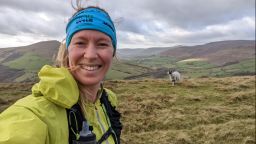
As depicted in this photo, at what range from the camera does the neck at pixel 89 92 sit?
3186mm

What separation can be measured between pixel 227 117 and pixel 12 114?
14.0 m

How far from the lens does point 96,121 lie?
3.16 metres

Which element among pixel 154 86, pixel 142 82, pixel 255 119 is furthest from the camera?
pixel 142 82

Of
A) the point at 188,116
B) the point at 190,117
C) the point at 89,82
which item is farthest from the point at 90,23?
the point at 188,116

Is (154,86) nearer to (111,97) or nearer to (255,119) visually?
(255,119)

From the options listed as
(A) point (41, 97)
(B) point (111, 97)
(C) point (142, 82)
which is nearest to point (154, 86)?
(C) point (142, 82)

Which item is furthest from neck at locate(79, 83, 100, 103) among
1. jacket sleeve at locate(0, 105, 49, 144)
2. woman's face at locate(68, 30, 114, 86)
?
jacket sleeve at locate(0, 105, 49, 144)

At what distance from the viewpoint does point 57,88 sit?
2.49 metres

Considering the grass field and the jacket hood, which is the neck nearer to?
the jacket hood

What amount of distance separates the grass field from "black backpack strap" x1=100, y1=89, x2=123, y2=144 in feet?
24.6

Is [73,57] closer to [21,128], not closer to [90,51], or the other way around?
[90,51]

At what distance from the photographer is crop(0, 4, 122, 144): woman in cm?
213

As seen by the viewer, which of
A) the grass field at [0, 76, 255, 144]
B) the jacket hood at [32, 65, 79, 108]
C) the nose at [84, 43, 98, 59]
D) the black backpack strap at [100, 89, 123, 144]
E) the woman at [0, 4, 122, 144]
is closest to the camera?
the woman at [0, 4, 122, 144]

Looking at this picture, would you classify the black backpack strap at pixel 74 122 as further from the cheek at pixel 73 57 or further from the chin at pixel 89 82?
the cheek at pixel 73 57
